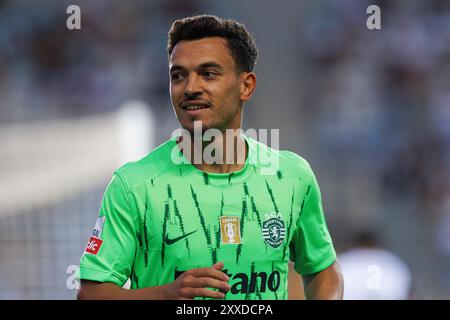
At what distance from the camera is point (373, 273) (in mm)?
7785

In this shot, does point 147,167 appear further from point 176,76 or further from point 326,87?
point 326,87

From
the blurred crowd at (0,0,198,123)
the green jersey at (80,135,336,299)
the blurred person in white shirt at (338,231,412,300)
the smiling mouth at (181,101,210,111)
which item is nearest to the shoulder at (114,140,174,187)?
the green jersey at (80,135,336,299)

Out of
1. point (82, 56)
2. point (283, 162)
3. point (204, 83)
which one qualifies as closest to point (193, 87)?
point (204, 83)

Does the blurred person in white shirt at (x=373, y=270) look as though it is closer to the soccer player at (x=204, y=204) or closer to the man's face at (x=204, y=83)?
the soccer player at (x=204, y=204)

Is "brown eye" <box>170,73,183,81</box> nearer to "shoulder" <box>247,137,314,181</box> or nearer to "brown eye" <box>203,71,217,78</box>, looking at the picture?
"brown eye" <box>203,71,217,78</box>

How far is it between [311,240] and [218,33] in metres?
0.99

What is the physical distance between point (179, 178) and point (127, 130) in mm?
4061

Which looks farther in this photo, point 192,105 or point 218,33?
point 218,33

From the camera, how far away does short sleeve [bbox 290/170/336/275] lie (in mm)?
3756

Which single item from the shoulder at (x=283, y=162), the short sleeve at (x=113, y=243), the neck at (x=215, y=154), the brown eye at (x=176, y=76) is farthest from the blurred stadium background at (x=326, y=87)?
the short sleeve at (x=113, y=243)

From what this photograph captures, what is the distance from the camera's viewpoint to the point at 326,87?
1088 centimetres

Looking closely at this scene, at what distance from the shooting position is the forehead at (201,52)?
11.5 ft

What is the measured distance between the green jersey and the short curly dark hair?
0.45 metres

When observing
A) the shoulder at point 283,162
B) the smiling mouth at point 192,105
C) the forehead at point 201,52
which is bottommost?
the shoulder at point 283,162
